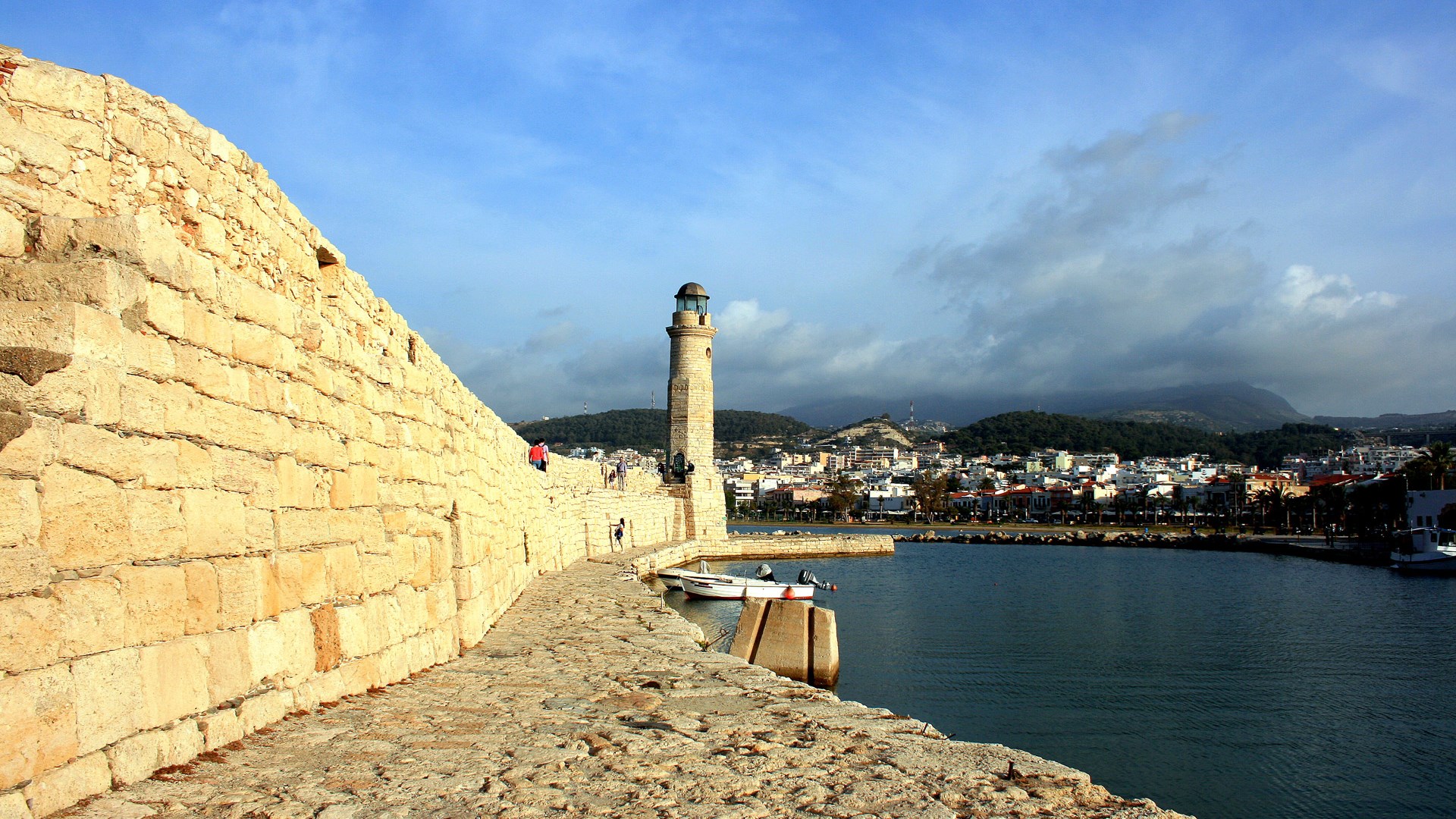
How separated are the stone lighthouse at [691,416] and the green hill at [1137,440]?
14364 centimetres

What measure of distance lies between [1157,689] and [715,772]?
555 inches

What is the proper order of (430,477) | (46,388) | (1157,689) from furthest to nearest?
(1157,689) < (430,477) < (46,388)

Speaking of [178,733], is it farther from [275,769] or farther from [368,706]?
[368,706]

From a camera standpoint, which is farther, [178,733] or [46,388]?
[178,733]

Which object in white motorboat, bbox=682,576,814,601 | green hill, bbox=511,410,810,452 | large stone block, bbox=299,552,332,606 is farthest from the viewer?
green hill, bbox=511,410,810,452

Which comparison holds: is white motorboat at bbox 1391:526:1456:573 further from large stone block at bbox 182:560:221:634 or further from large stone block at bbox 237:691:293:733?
large stone block at bbox 182:560:221:634

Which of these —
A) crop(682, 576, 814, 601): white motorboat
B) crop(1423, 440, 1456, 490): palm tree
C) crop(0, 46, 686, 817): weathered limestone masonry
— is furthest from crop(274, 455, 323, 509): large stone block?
crop(1423, 440, 1456, 490): palm tree

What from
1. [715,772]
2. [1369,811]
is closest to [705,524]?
[1369,811]

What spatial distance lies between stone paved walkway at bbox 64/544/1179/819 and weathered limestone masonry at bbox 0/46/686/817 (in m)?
0.24

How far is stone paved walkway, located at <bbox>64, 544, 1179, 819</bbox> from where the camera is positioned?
331 cm

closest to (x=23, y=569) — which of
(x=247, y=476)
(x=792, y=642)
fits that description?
(x=247, y=476)

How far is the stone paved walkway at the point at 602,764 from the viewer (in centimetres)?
331

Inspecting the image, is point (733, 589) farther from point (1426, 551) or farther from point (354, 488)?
point (1426, 551)

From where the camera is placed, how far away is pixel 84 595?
294 cm
